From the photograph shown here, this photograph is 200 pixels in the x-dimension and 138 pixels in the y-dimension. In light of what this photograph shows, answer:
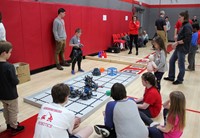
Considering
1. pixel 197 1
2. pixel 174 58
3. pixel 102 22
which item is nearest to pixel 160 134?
pixel 174 58

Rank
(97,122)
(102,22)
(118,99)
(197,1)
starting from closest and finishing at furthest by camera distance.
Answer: (118,99) → (97,122) → (102,22) → (197,1)

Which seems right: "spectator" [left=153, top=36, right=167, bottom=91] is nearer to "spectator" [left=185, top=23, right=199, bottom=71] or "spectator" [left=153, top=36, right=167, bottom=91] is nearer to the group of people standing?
the group of people standing

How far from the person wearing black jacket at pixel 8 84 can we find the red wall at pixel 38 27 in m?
2.23

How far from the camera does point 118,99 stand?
6.38 ft

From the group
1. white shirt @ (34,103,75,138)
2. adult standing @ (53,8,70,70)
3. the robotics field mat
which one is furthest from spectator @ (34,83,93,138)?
adult standing @ (53,8,70,70)

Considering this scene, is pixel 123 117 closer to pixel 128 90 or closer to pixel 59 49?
pixel 128 90

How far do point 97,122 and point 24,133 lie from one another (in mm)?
958

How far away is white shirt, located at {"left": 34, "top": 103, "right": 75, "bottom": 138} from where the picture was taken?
150cm

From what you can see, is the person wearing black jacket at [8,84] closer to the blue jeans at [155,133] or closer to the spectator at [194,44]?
the blue jeans at [155,133]

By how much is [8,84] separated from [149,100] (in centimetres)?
176

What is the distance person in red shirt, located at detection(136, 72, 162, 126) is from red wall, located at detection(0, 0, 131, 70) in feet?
10.4

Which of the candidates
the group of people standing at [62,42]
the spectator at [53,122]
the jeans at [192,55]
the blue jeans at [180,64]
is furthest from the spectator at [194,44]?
the spectator at [53,122]

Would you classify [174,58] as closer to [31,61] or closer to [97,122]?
[97,122]

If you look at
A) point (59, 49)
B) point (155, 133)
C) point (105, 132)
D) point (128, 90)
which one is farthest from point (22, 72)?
point (155, 133)
